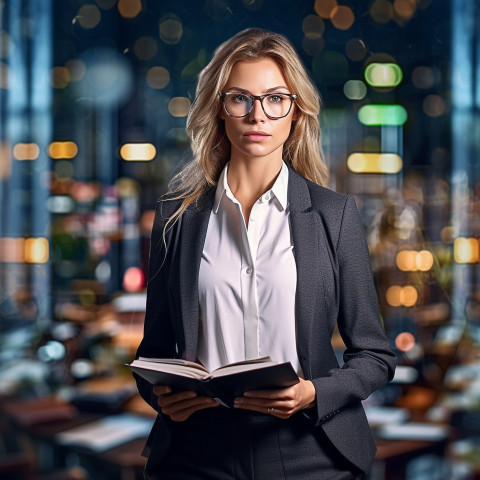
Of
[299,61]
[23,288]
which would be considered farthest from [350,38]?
[299,61]

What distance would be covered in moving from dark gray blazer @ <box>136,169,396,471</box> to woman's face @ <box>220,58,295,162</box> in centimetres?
9

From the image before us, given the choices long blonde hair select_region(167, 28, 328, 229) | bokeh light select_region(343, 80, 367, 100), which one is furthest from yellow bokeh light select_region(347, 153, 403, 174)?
long blonde hair select_region(167, 28, 328, 229)

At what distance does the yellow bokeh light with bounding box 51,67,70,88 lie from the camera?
7887mm

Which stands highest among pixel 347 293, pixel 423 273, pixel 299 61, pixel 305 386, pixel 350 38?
pixel 350 38

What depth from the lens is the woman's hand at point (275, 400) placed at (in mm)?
966

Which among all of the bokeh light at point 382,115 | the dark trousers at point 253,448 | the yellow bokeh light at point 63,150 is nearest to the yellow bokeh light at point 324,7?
the bokeh light at point 382,115

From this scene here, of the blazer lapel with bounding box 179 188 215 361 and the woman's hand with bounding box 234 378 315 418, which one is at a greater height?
the blazer lapel with bounding box 179 188 215 361

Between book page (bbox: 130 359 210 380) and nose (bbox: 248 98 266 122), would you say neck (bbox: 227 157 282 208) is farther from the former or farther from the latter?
book page (bbox: 130 359 210 380)

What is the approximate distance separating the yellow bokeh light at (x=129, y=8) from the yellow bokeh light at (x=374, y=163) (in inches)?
118

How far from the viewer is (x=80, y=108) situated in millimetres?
8078

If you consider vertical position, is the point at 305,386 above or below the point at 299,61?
below

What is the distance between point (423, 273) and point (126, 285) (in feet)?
7.77

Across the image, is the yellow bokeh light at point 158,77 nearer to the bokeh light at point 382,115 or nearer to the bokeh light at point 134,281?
the bokeh light at point 382,115

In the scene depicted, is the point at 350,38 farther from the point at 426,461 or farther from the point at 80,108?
the point at 426,461
